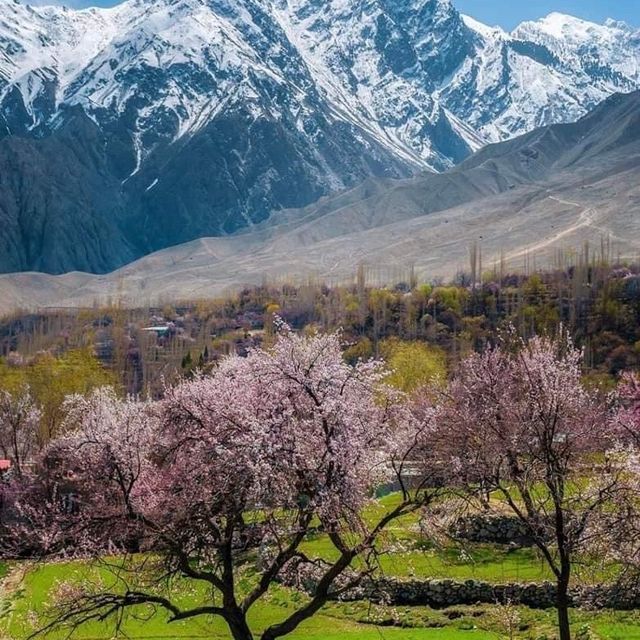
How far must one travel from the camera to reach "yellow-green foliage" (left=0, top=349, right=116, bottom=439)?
2717 inches

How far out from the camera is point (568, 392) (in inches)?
954

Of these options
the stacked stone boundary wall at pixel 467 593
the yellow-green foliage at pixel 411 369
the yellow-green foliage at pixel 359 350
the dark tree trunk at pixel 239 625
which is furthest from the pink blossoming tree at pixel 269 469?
the yellow-green foliage at pixel 359 350

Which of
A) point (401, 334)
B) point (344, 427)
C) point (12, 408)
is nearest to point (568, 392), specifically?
point (344, 427)

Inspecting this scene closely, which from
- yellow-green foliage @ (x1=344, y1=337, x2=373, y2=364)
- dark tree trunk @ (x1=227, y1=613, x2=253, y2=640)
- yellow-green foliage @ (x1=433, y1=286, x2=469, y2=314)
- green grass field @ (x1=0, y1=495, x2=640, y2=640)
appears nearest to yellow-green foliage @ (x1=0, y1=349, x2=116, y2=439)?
green grass field @ (x1=0, y1=495, x2=640, y2=640)

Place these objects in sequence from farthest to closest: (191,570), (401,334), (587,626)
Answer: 1. (401,334)
2. (587,626)
3. (191,570)

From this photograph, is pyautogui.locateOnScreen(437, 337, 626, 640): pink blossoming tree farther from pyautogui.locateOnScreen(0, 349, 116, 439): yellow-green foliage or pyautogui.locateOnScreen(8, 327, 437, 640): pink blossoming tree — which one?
pyautogui.locateOnScreen(0, 349, 116, 439): yellow-green foliage

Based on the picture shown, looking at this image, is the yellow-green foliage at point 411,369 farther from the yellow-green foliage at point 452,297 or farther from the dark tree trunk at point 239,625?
the yellow-green foliage at point 452,297

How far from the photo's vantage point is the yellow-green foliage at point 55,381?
69.0 meters

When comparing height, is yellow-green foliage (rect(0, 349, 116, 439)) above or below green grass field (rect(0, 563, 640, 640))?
above

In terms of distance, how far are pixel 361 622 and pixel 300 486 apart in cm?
1293

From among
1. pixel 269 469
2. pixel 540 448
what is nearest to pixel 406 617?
pixel 540 448

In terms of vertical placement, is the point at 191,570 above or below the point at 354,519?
below

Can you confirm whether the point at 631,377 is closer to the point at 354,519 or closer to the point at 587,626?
the point at 587,626

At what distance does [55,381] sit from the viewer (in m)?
78.0
